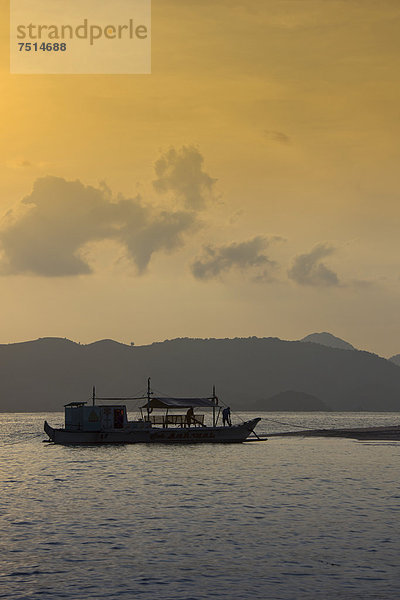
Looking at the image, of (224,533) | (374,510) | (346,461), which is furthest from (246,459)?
(224,533)

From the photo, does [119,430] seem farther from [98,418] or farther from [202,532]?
[202,532]

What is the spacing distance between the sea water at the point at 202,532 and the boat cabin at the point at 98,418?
18.3 m

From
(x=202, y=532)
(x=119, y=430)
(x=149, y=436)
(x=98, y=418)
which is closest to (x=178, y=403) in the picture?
(x=149, y=436)

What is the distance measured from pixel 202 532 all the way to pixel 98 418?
53.2m

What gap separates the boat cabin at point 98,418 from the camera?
84250 mm

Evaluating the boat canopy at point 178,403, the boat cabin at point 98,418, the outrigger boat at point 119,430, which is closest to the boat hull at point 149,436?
the outrigger boat at point 119,430

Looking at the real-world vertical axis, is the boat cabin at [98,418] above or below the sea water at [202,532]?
above

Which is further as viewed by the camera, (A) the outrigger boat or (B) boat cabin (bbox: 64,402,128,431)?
(B) boat cabin (bbox: 64,402,128,431)

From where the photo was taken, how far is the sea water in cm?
2347

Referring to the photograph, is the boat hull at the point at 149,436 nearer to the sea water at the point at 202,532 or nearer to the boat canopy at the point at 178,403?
the boat canopy at the point at 178,403

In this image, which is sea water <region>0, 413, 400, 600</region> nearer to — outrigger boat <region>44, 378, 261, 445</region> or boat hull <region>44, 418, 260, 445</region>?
boat hull <region>44, 418, 260, 445</region>

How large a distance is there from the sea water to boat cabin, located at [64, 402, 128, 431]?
18.3 m

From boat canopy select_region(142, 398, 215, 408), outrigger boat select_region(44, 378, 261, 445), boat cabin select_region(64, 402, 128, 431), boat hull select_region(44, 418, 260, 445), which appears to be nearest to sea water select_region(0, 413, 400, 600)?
boat hull select_region(44, 418, 260, 445)

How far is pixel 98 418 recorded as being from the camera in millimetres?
84562
